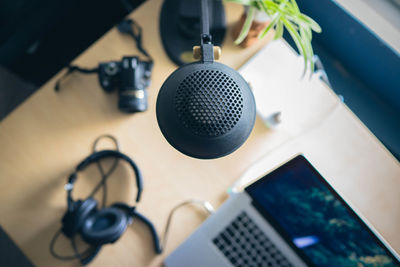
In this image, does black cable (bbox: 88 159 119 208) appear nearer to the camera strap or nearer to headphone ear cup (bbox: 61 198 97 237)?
headphone ear cup (bbox: 61 198 97 237)

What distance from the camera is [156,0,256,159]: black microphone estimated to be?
14.7 inches

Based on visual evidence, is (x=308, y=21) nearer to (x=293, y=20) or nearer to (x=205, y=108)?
(x=293, y=20)

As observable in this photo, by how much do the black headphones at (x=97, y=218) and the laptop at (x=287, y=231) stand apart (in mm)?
147

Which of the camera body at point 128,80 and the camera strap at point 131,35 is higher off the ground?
the camera strap at point 131,35

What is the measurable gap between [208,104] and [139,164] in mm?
510

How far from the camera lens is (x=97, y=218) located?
763 millimetres

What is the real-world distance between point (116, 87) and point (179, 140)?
21.6 inches

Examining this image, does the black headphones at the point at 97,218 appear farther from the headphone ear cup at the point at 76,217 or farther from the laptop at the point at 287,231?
the laptop at the point at 287,231

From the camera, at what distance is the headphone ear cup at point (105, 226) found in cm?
71

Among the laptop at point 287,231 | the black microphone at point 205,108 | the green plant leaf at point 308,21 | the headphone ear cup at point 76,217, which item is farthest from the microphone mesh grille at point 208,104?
the headphone ear cup at point 76,217

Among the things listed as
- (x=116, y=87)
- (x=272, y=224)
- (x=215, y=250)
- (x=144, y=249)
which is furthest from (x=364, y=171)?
(x=116, y=87)

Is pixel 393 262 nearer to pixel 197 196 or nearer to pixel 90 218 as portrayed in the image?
pixel 197 196

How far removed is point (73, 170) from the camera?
82 cm

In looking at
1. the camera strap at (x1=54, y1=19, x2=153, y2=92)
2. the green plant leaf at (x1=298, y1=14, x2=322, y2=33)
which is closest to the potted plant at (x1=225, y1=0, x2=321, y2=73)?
the green plant leaf at (x1=298, y1=14, x2=322, y2=33)
